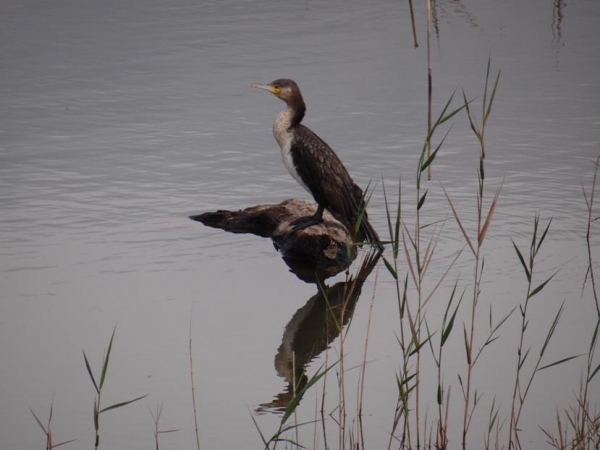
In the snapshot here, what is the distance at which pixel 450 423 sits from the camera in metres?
4.77

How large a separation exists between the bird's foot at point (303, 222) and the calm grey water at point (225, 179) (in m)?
0.22

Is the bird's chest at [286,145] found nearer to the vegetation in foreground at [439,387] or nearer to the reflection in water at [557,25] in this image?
the vegetation in foreground at [439,387]

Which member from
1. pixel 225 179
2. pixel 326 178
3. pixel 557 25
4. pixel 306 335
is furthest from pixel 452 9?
pixel 306 335

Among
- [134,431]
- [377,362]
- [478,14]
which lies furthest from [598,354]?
[478,14]

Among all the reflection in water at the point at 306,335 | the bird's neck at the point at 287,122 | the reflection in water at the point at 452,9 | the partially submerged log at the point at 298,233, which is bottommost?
the reflection in water at the point at 306,335

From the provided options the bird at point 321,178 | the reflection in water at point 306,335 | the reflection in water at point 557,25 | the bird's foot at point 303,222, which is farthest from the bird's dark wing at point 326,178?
the reflection in water at point 557,25

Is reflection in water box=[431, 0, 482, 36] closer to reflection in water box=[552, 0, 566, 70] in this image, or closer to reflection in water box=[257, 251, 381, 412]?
reflection in water box=[552, 0, 566, 70]

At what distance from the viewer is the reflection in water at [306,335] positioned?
17.0ft

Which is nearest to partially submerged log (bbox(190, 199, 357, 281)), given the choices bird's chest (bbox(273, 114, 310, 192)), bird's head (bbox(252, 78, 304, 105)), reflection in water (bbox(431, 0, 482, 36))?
bird's chest (bbox(273, 114, 310, 192))

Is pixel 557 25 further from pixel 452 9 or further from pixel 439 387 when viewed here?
pixel 439 387

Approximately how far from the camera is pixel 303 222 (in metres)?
7.29

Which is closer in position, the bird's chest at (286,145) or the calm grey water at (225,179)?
the calm grey water at (225,179)

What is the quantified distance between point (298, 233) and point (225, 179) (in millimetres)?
1420

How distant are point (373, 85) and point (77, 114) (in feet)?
8.66
